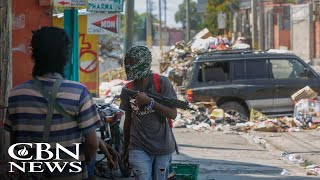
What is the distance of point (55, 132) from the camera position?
13.7ft

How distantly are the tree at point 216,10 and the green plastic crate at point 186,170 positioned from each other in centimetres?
5367

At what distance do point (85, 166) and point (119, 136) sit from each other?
524cm

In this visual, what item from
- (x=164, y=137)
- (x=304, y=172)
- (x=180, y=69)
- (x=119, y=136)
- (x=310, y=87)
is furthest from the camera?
(x=180, y=69)

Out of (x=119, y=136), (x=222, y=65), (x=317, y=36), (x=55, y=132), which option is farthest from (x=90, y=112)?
(x=317, y=36)

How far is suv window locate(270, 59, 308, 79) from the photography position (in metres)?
17.5

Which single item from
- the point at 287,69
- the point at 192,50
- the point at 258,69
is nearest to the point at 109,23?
the point at 258,69

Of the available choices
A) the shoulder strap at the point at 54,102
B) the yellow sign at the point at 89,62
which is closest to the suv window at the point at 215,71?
the yellow sign at the point at 89,62

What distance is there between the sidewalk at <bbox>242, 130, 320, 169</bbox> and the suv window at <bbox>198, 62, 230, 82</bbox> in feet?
6.81

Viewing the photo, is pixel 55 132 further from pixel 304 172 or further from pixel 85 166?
pixel 304 172

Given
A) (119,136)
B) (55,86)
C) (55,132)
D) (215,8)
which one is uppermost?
(215,8)

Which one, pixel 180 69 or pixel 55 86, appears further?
pixel 180 69

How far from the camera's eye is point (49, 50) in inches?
165

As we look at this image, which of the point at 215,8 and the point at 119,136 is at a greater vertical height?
the point at 215,8

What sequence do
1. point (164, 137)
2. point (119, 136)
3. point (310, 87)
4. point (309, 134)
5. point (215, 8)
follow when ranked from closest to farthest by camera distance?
1. point (164, 137)
2. point (119, 136)
3. point (309, 134)
4. point (310, 87)
5. point (215, 8)
